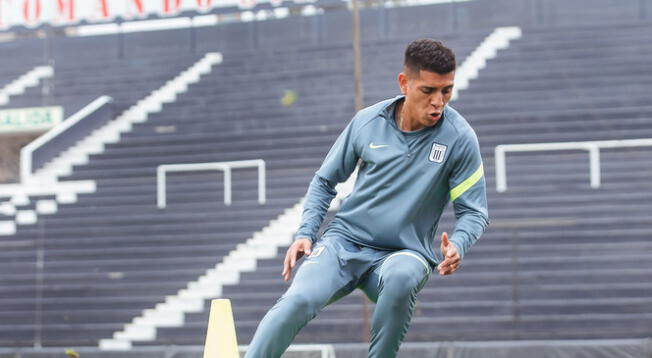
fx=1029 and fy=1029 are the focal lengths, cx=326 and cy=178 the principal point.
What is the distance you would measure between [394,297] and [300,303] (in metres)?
0.35

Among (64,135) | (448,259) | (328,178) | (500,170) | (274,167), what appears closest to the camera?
(448,259)

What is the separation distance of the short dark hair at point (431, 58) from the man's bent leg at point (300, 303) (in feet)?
2.63

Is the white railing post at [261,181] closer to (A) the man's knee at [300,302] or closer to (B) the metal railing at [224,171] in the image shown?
(B) the metal railing at [224,171]

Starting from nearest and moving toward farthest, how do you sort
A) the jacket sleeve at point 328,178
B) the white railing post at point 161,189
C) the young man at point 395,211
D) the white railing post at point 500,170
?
the young man at point 395,211
the jacket sleeve at point 328,178
the white railing post at point 500,170
the white railing post at point 161,189

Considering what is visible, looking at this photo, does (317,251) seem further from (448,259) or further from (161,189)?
(161,189)

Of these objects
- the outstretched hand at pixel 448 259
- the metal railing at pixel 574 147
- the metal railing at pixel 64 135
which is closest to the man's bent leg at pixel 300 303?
the outstretched hand at pixel 448 259

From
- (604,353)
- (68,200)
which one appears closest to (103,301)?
(68,200)

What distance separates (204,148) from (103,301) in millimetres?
3732

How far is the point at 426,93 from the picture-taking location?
392 cm

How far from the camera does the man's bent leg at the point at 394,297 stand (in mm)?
3773

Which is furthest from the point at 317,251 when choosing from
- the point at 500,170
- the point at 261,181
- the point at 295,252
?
the point at 261,181

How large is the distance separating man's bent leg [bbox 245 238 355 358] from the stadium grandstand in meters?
3.23

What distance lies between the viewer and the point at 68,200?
1498cm

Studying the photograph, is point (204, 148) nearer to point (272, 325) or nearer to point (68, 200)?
point (68, 200)
